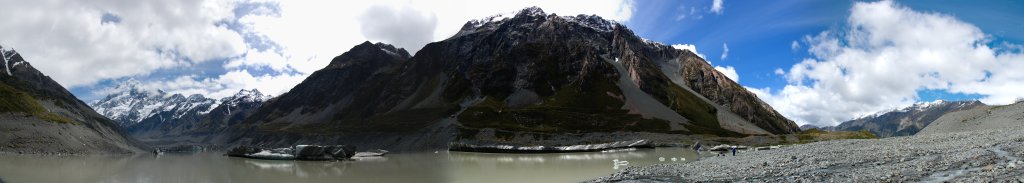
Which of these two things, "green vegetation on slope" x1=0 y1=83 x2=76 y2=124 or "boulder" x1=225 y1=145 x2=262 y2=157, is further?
"green vegetation on slope" x1=0 y1=83 x2=76 y2=124

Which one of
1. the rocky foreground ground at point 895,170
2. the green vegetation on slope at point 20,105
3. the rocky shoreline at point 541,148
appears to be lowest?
the rocky foreground ground at point 895,170

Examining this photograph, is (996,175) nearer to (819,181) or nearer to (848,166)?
(819,181)

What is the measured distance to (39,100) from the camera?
172 m

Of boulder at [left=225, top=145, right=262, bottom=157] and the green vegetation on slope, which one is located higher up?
the green vegetation on slope

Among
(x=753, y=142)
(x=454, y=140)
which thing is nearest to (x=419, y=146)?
(x=454, y=140)

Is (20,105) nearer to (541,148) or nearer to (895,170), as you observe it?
(541,148)

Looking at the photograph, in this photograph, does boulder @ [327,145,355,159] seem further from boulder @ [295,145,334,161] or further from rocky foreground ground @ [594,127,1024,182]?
rocky foreground ground @ [594,127,1024,182]

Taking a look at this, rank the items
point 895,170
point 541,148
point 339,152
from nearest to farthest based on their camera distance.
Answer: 1. point 895,170
2. point 339,152
3. point 541,148

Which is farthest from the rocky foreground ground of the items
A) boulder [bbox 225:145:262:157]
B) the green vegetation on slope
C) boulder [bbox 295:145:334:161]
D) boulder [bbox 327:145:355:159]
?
the green vegetation on slope

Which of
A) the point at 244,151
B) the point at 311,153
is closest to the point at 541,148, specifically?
the point at 311,153

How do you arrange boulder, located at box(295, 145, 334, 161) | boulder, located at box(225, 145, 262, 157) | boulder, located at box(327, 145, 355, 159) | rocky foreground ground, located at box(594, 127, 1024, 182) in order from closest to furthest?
rocky foreground ground, located at box(594, 127, 1024, 182) → boulder, located at box(295, 145, 334, 161) → boulder, located at box(327, 145, 355, 159) → boulder, located at box(225, 145, 262, 157)

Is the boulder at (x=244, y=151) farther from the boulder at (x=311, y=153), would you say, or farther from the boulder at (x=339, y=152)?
the boulder at (x=339, y=152)

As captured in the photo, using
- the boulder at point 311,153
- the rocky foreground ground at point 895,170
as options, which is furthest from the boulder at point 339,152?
the rocky foreground ground at point 895,170

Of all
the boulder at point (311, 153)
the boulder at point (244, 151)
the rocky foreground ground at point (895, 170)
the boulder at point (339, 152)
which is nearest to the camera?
the rocky foreground ground at point (895, 170)
